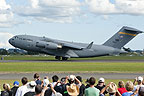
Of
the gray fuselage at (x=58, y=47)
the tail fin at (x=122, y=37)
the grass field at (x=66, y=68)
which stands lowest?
the grass field at (x=66, y=68)

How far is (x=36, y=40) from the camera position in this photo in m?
66.2

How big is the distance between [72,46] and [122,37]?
12.8 meters

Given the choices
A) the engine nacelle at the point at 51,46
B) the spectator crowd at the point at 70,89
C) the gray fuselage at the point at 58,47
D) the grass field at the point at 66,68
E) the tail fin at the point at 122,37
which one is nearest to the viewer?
the spectator crowd at the point at 70,89

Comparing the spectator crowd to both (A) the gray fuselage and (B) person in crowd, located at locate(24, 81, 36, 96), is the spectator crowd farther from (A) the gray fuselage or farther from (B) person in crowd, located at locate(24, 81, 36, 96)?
(A) the gray fuselage

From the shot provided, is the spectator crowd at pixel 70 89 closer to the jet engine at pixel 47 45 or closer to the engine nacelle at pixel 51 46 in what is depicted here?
the jet engine at pixel 47 45

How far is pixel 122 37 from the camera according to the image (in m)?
73.1

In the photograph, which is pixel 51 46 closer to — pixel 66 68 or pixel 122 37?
pixel 122 37

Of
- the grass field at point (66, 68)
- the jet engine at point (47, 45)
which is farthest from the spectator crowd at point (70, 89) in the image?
the jet engine at point (47, 45)

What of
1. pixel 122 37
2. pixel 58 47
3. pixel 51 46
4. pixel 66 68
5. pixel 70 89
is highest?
pixel 122 37

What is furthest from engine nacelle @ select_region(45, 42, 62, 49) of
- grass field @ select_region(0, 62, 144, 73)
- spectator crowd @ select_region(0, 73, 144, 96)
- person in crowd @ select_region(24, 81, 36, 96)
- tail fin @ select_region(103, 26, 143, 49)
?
person in crowd @ select_region(24, 81, 36, 96)

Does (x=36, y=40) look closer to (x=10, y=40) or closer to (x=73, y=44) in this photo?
(x=10, y=40)

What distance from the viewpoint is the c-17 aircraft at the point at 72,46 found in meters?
Result: 65.9

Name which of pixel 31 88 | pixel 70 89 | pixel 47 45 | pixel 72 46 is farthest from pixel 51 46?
pixel 70 89

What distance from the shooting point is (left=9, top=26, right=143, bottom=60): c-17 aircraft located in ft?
216
